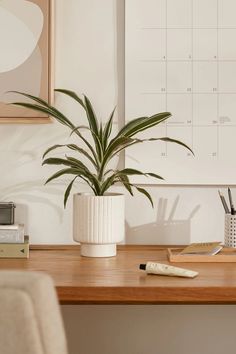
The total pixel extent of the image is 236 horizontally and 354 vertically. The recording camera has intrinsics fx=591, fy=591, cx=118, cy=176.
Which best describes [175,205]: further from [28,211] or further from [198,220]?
[28,211]

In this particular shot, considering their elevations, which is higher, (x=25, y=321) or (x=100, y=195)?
(x=100, y=195)

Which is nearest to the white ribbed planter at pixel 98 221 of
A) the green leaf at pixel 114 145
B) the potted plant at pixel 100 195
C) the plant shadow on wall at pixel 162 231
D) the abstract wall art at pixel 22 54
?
the potted plant at pixel 100 195

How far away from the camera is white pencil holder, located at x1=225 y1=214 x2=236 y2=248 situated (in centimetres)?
154

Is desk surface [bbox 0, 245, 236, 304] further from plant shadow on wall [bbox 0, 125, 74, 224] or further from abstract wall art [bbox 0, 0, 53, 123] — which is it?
abstract wall art [bbox 0, 0, 53, 123]

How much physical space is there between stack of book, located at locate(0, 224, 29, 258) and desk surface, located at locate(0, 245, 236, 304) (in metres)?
0.02

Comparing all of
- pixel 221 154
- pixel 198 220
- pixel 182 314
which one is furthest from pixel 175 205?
pixel 182 314

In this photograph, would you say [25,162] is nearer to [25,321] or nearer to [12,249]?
[12,249]

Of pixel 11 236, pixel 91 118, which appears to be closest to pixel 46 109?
pixel 91 118

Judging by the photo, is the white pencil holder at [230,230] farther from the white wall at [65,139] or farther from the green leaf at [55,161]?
the green leaf at [55,161]

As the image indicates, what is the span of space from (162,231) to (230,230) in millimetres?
228

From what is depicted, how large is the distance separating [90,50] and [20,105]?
281mm

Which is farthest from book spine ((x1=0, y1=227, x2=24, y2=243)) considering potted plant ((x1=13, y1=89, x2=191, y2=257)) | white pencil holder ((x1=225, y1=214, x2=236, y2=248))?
white pencil holder ((x1=225, y1=214, x2=236, y2=248))

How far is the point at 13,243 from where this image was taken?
1.49 metres

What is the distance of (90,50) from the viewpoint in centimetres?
169
